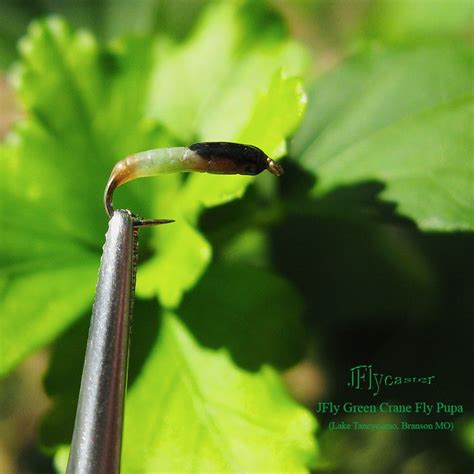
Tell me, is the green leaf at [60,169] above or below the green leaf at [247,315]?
above

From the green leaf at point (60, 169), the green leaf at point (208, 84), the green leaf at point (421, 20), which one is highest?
the green leaf at point (421, 20)

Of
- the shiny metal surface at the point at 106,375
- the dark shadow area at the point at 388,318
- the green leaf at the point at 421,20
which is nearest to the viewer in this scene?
the shiny metal surface at the point at 106,375

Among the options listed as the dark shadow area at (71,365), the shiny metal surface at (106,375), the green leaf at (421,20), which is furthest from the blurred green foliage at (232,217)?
the green leaf at (421,20)

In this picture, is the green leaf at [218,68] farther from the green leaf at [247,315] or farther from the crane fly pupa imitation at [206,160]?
the crane fly pupa imitation at [206,160]

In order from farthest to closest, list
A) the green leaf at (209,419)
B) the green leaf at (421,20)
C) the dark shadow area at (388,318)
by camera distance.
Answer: the green leaf at (421,20) → the dark shadow area at (388,318) → the green leaf at (209,419)

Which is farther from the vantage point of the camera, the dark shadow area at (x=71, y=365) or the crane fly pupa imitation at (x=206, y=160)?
the dark shadow area at (x=71, y=365)

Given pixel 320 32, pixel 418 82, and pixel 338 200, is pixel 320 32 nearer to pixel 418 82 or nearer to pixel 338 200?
pixel 418 82

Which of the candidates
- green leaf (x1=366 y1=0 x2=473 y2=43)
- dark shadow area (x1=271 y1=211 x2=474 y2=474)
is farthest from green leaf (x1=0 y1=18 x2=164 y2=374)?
green leaf (x1=366 y1=0 x2=473 y2=43)

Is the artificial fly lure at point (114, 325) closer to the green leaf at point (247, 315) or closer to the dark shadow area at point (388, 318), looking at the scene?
the green leaf at point (247, 315)

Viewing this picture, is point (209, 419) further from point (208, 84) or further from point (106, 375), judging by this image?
point (208, 84)
